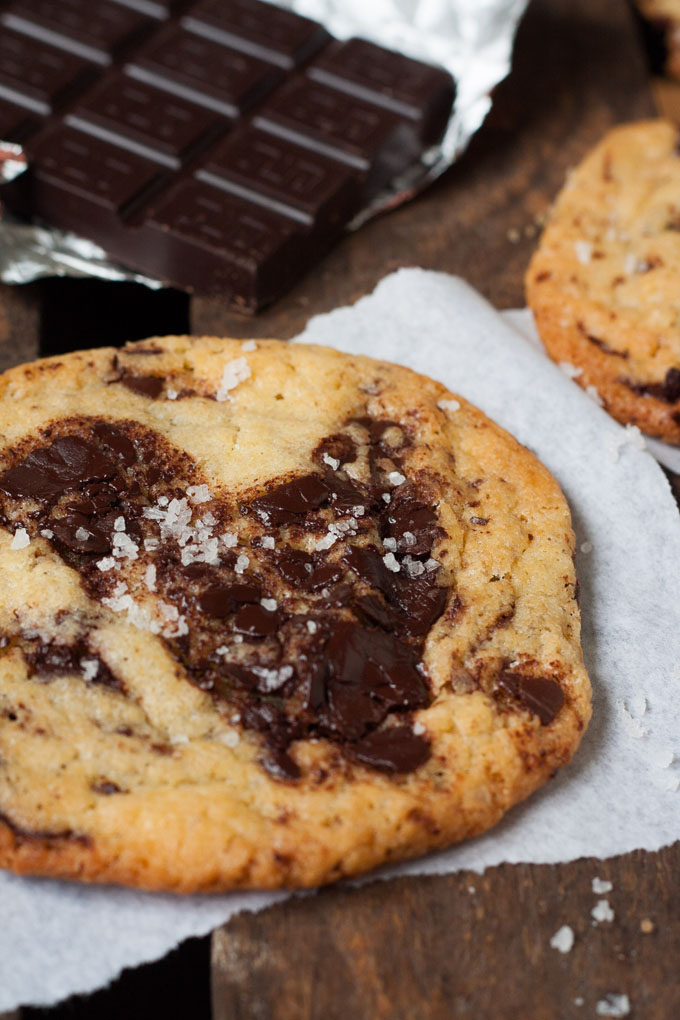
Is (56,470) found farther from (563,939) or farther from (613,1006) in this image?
(613,1006)

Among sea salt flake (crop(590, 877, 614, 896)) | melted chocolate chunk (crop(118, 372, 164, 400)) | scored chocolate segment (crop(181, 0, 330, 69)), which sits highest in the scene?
scored chocolate segment (crop(181, 0, 330, 69))

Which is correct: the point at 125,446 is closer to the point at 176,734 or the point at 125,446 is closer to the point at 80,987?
the point at 176,734

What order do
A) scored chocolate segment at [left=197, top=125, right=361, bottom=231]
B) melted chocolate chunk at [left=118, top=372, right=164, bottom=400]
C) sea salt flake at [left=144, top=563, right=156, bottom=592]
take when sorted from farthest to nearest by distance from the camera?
scored chocolate segment at [left=197, top=125, right=361, bottom=231]
melted chocolate chunk at [left=118, top=372, right=164, bottom=400]
sea salt flake at [left=144, top=563, right=156, bottom=592]

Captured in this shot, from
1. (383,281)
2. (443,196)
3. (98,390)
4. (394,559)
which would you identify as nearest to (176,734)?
(394,559)

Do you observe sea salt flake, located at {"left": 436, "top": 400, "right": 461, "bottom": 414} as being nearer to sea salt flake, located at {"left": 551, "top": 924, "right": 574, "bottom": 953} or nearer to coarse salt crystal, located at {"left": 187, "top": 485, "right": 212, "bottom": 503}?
coarse salt crystal, located at {"left": 187, "top": 485, "right": 212, "bottom": 503}

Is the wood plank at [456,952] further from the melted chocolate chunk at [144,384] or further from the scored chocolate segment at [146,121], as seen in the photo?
the scored chocolate segment at [146,121]

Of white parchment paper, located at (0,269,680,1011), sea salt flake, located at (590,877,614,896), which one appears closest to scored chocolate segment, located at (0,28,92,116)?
white parchment paper, located at (0,269,680,1011)
